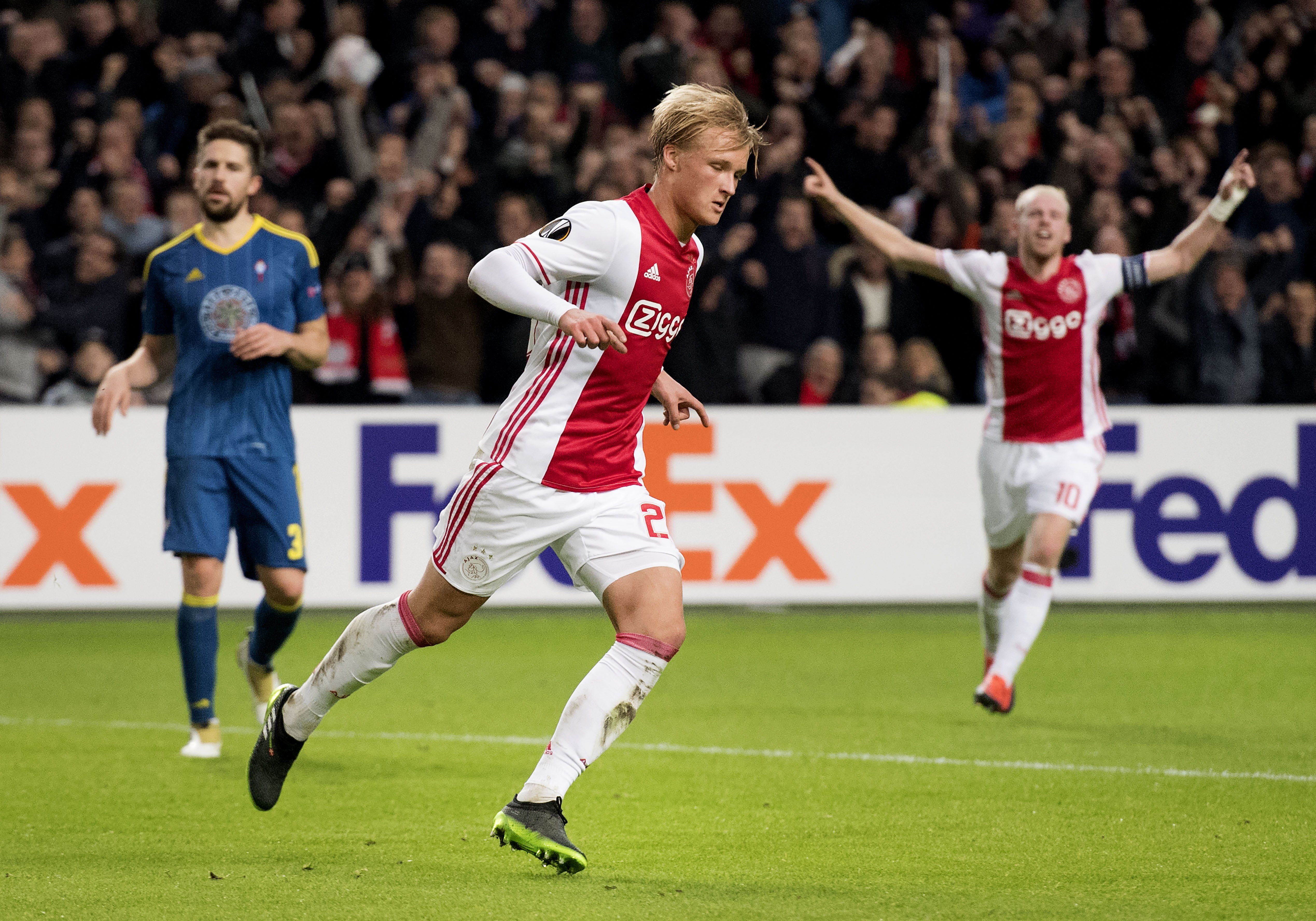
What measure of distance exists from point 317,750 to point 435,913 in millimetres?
2863

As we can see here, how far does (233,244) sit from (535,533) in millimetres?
2711

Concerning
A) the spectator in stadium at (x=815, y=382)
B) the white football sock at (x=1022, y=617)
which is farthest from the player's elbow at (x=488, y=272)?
the spectator in stadium at (x=815, y=382)

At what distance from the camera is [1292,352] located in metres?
13.6

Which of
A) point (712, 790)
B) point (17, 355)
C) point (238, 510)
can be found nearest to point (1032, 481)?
point (712, 790)

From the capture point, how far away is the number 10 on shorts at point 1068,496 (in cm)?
791

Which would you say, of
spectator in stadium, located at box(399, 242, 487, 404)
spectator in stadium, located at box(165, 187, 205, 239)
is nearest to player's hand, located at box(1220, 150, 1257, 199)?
spectator in stadium, located at box(399, 242, 487, 404)

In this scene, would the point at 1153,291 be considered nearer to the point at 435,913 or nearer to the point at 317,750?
the point at 317,750

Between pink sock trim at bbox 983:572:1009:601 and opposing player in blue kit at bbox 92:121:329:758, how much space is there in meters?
3.44

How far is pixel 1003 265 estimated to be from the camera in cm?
816

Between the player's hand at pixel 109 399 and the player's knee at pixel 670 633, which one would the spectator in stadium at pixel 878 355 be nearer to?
the player's hand at pixel 109 399

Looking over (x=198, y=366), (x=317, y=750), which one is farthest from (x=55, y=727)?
(x=198, y=366)

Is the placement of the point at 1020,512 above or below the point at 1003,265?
below

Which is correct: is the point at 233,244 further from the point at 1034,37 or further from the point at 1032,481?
the point at 1034,37

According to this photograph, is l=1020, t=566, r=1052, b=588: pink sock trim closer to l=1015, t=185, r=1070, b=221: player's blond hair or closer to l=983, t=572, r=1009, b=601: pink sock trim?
l=983, t=572, r=1009, b=601: pink sock trim
